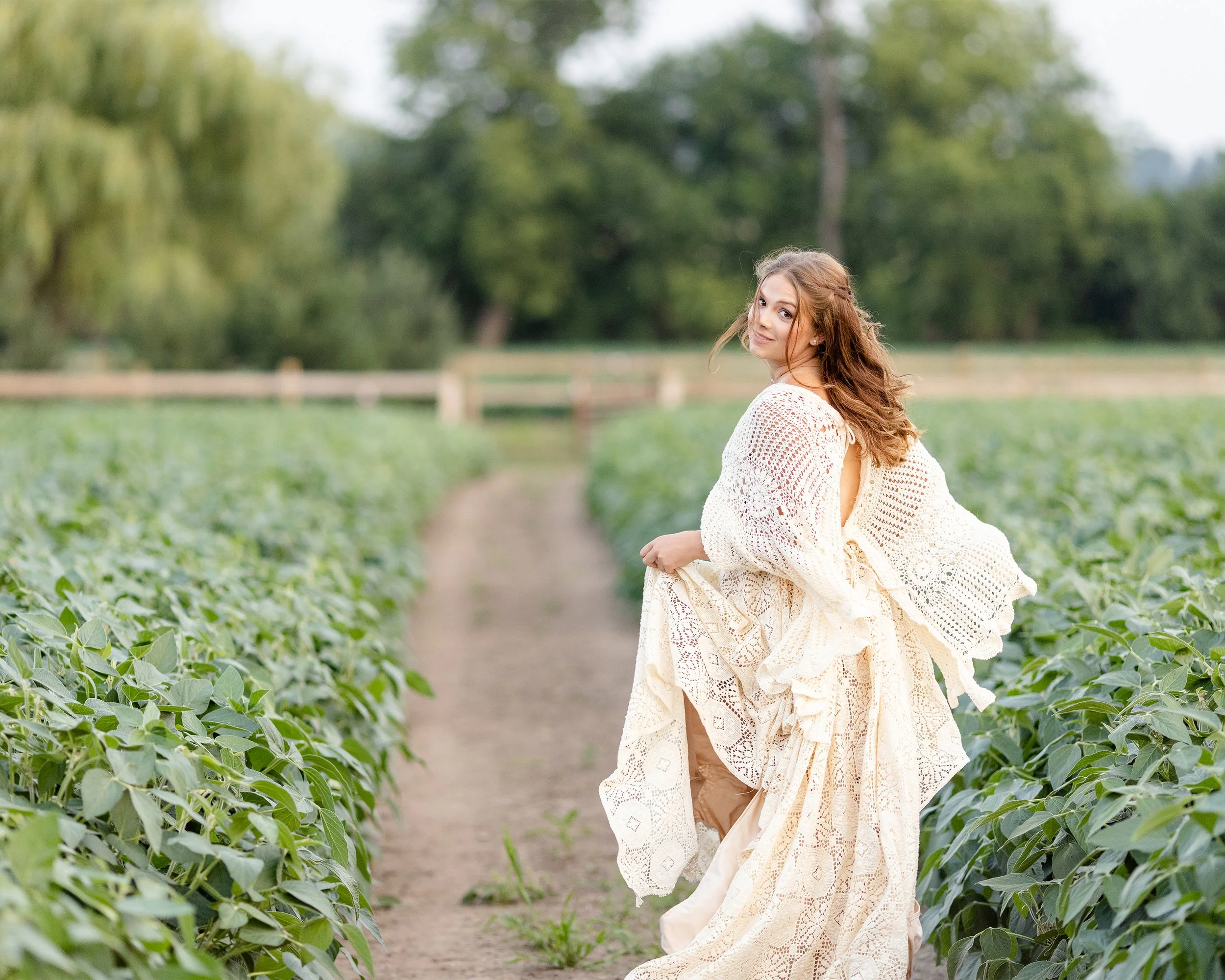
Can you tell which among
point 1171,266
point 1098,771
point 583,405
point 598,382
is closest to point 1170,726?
point 1098,771

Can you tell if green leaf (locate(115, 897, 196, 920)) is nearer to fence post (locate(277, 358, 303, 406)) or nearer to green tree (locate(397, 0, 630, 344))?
fence post (locate(277, 358, 303, 406))

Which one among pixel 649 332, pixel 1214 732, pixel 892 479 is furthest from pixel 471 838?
pixel 649 332

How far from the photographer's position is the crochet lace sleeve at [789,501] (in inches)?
108

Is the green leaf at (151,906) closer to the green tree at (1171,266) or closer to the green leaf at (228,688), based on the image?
the green leaf at (228,688)

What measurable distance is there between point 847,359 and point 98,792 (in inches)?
70.5

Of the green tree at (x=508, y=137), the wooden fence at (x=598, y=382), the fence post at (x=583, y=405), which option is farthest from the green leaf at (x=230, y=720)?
the green tree at (x=508, y=137)

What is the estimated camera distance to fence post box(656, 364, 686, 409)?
68.9 feet

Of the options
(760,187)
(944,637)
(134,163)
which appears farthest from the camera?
(760,187)

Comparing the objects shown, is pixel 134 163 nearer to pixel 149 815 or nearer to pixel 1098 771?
pixel 149 815

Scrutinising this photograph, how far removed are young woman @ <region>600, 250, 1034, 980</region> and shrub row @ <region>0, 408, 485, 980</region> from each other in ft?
2.53

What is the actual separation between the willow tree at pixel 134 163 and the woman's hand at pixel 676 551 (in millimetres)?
18895

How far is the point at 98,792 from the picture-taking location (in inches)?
82.0

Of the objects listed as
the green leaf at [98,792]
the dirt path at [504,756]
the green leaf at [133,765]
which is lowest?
the dirt path at [504,756]

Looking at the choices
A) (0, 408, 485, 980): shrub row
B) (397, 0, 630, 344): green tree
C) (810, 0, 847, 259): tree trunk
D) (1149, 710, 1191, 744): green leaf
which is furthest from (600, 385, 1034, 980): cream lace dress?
(810, 0, 847, 259): tree trunk
